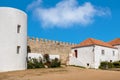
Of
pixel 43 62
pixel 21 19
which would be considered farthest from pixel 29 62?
pixel 21 19

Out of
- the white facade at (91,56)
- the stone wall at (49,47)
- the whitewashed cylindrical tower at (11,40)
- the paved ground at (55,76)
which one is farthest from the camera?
the white facade at (91,56)

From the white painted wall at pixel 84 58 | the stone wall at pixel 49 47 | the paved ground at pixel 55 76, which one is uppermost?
the stone wall at pixel 49 47

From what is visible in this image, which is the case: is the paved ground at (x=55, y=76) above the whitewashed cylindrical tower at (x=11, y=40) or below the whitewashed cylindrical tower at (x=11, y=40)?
below

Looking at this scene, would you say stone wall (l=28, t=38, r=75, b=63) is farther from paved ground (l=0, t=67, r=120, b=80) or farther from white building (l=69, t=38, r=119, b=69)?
paved ground (l=0, t=67, r=120, b=80)

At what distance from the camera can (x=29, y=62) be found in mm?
28891

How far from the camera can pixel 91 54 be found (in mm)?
37312

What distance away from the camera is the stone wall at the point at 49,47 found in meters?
35.0

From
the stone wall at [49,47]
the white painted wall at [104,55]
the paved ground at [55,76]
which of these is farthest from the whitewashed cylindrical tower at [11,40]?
the white painted wall at [104,55]

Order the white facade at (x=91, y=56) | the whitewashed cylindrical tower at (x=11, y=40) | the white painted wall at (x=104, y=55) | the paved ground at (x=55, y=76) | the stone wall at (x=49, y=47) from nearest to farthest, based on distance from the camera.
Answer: the paved ground at (x=55, y=76) < the whitewashed cylindrical tower at (x=11, y=40) < the stone wall at (x=49, y=47) < the white facade at (x=91, y=56) < the white painted wall at (x=104, y=55)

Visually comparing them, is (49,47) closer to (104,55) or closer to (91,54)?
(91,54)

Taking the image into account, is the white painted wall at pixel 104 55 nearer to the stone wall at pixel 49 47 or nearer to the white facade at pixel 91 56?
the white facade at pixel 91 56

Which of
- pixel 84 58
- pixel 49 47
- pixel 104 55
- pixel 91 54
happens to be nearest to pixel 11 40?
pixel 49 47

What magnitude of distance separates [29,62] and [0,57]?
15.2 ft

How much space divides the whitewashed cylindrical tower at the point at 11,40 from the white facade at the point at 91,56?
12857 millimetres
